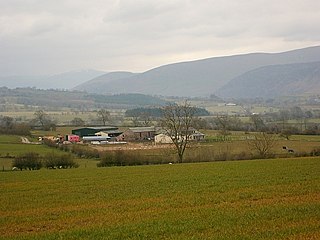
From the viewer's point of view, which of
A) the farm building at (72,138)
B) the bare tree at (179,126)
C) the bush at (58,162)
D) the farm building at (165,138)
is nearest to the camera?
the bush at (58,162)

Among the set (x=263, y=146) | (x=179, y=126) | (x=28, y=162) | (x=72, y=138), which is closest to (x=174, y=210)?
(x=28, y=162)

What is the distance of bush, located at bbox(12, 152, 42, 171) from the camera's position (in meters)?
62.2

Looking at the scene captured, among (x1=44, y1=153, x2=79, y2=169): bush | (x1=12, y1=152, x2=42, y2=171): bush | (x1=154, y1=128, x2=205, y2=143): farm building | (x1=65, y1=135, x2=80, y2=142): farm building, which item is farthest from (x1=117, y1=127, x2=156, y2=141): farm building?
(x1=12, y1=152, x2=42, y2=171): bush

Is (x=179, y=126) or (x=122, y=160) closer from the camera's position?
(x=122, y=160)

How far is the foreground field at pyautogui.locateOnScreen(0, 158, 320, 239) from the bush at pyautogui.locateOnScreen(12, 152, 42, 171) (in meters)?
31.8

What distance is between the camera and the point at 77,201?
25.2 meters

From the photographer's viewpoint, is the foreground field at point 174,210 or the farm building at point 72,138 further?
the farm building at point 72,138

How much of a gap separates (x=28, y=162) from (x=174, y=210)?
46.5m

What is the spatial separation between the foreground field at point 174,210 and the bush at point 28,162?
31751 millimetres

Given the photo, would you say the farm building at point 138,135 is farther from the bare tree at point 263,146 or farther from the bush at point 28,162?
the bush at point 28,162

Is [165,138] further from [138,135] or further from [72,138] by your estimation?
[72,138]

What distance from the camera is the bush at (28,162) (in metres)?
62.2

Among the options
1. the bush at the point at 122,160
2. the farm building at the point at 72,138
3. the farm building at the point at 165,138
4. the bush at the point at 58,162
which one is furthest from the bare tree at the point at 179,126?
the farm building at the point at 72,138

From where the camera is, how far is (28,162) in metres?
62.6
